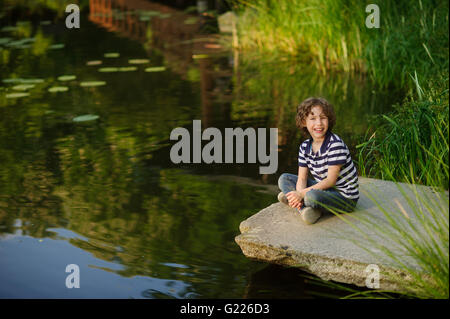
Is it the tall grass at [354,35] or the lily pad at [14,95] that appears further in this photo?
the lily pad at [14,95]

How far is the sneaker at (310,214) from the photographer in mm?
3496

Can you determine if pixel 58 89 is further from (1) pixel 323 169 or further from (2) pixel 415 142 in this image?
(1) pixel 323 169

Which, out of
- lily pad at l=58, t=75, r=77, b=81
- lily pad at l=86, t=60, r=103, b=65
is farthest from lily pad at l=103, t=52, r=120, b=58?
lily pad at l=58, t=75, r=77, b=81

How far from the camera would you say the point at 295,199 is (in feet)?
11.7

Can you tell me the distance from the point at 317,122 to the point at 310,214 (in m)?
0.45

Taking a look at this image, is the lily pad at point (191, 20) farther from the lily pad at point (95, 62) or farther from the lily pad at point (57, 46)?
the lily pad at point (95, 62)

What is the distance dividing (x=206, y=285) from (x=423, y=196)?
3.83 feet

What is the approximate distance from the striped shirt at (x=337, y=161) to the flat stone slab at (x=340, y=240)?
10cm

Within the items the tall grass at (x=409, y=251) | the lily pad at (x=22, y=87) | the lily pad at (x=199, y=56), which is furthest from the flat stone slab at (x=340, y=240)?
the lily pad at (x=199, y=56)

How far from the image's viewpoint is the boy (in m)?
3.53
